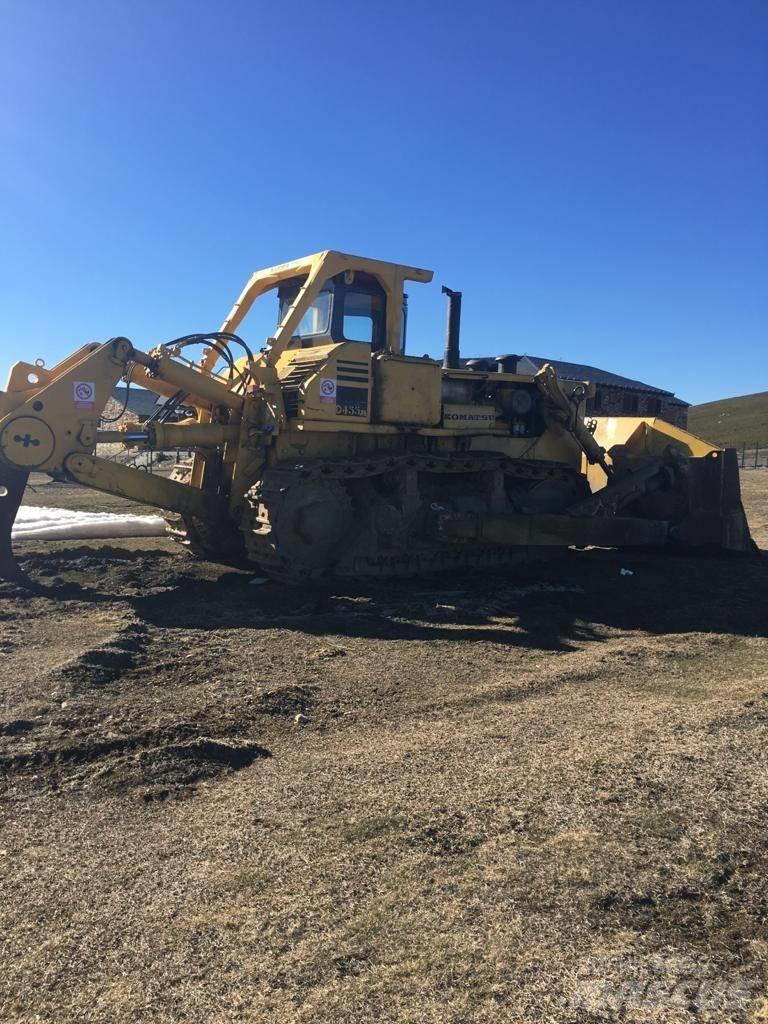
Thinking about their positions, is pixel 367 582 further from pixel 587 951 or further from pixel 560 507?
pixel 587 951

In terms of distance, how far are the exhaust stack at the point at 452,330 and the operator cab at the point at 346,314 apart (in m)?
1.28

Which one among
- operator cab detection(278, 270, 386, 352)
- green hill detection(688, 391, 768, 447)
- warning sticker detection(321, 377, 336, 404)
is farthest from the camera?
green hill detection(688, 391, 768, 447)

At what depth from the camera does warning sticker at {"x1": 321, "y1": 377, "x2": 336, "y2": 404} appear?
9.29 meters

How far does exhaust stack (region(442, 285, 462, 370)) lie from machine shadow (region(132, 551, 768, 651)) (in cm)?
320

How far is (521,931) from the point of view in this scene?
286cm

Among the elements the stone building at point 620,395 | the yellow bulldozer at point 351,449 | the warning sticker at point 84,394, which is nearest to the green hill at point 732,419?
the stone building at point 620,395

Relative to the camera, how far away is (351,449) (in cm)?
992

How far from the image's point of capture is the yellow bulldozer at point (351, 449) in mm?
9023

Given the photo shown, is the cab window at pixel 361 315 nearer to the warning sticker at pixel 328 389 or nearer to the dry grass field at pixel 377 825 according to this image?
the warning sticker at pixel 328 389
